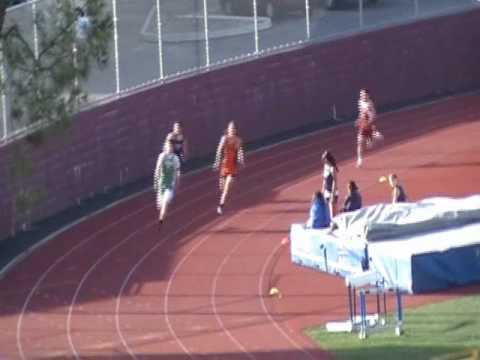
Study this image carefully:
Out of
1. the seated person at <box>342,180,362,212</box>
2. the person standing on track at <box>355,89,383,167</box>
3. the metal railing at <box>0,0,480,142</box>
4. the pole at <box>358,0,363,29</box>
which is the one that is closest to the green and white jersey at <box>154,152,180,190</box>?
the metal railing at <box>0,0,480,142</box>

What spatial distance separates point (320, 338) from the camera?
2169 centimetres

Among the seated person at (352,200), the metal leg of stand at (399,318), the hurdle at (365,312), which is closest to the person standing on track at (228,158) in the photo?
the seated person at (352,200)

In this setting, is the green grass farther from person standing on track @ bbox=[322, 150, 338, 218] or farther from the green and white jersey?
the green and white jersey

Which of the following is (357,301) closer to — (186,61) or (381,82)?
(186,61)

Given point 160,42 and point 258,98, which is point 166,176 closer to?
point 160,42

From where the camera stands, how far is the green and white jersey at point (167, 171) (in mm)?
27375

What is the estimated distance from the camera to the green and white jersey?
27375 mm

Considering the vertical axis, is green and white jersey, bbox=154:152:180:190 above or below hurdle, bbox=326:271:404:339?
above

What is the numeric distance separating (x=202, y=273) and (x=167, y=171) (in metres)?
2.95

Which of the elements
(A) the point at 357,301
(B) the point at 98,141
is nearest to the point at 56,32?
(A) the point at 357,301

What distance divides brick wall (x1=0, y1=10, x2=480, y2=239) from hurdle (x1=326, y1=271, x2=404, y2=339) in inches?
276

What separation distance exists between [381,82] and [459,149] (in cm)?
473

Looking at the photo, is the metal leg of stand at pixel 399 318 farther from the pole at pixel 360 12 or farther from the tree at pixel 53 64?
the pole at pixel 360 12

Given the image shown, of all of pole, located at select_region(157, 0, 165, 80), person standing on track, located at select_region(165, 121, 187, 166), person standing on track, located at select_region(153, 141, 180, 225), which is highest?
pole, located at select_region(157, 0, 165, 80)
